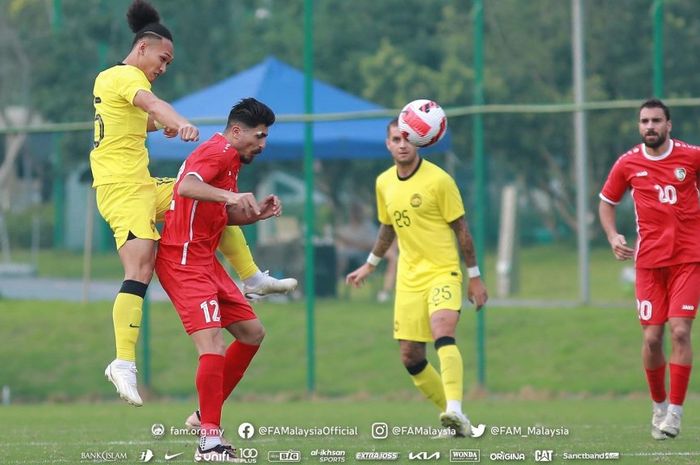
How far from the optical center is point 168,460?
7754 millimetres

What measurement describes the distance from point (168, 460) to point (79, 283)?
29.4 feet

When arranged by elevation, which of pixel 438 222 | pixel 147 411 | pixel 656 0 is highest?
pixel 656 0

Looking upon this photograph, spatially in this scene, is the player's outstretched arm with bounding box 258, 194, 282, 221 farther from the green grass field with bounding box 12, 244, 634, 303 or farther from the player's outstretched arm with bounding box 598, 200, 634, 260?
the green grass field with bounding box 12, 244, 634, 303

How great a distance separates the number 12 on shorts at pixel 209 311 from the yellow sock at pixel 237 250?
2.32ft

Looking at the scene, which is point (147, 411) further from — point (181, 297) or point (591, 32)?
point (591, 32)

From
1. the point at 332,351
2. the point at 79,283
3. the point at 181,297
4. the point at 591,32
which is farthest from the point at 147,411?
the point at 591,32

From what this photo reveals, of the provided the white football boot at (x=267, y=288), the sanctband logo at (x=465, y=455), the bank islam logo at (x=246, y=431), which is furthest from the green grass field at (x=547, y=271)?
the sanctband logo at (x=465, y=455)

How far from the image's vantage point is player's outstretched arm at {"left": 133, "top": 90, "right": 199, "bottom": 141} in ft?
24.6

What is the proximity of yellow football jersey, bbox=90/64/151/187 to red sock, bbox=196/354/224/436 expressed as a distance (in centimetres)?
122

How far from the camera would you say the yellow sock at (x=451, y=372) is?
31.0 feet

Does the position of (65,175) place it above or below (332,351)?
above

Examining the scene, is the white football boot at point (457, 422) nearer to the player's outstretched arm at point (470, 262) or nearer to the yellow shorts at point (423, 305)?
the yellow shorts at point (423, 305)

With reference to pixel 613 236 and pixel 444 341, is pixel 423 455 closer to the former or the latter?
pixel 444 341

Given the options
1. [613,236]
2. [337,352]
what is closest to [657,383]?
[613,236]
